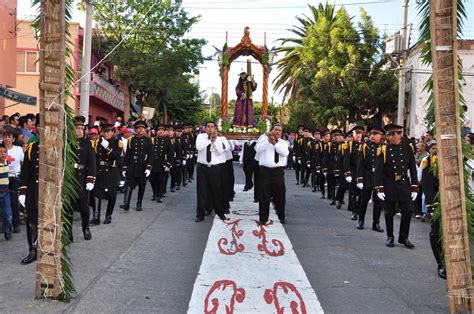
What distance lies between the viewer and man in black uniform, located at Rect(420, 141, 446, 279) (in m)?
6.32

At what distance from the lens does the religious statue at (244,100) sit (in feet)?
47.3

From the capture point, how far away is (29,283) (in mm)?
5734

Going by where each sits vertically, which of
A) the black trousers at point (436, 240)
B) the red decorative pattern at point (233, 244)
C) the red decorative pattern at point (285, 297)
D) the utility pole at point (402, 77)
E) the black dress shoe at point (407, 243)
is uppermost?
the utility pole at point (402, 77)

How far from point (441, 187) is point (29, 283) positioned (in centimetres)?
421

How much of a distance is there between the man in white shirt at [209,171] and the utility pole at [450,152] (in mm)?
5543

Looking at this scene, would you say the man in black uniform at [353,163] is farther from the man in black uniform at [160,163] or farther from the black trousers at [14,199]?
the black trousers at [14,199]

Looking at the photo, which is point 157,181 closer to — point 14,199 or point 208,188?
point 208,188

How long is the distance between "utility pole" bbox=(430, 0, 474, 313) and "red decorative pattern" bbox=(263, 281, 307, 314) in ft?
4.43

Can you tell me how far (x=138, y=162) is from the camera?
1137 centimetres

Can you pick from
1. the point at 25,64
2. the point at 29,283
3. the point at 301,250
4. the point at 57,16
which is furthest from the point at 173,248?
the point at 25,64

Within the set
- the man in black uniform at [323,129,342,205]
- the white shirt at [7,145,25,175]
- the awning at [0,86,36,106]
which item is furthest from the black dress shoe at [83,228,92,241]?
the man in black uniform at [323,129,342,205]

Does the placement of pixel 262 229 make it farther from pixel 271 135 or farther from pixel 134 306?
pixel 134 306

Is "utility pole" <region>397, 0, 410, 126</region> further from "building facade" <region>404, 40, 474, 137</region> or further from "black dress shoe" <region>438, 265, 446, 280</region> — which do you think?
"black dress shoe" <region>438, 265, 446, 280</region>

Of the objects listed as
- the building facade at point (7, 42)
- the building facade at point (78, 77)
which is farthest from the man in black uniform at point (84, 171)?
the building facade at point (7, 42)
